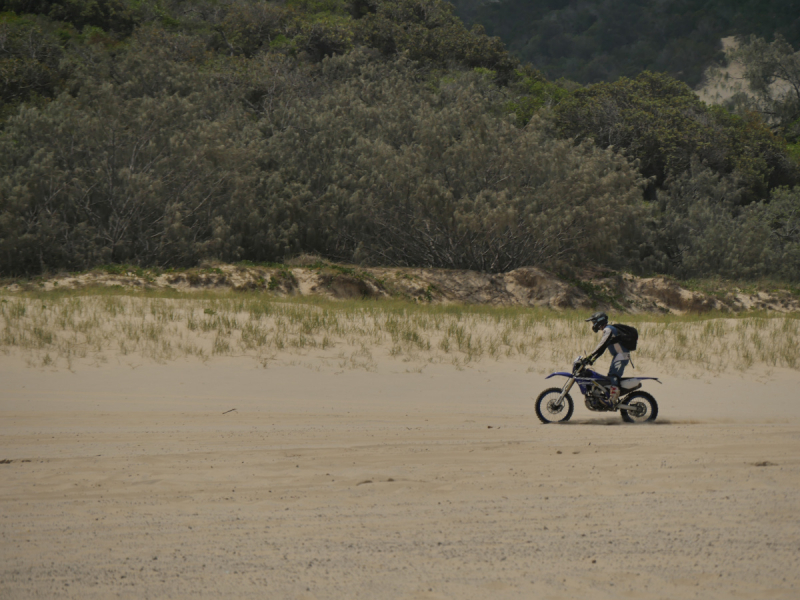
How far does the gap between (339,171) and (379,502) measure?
1999cm

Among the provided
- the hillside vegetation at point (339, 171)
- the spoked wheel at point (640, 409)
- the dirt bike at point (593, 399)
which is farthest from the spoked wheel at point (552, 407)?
the hillside vegetation at point (339, 171)

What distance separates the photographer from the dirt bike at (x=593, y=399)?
7992 mm

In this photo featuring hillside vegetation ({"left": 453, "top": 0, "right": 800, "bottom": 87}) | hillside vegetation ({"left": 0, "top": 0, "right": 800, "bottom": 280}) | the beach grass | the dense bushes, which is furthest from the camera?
hillside vegetation ({"left": 453, "top": 0, "right": 800, "bottom": 87})

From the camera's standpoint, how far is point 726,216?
28.5 metres

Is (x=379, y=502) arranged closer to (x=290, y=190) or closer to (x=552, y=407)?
(x=552, y=407)

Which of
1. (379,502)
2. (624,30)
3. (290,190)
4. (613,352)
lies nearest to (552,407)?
(613,352)

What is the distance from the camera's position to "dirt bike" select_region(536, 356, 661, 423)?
799cm

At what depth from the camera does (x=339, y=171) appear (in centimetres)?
2395

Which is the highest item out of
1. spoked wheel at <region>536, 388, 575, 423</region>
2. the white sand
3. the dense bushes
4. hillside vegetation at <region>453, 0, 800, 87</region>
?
hillside vegetation at <region>453, 0, 800, 87</region>

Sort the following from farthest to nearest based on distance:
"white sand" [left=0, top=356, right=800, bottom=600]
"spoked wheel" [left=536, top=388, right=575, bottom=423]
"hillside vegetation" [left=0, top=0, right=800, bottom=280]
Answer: "hillside vegetation" [left=0, top=0, right=800, bottom=280]
"spoked wheel" [left=536, top=388, right=575, bottom=423]
"white sand" [left=0, top=356, right=800, bottom=600]

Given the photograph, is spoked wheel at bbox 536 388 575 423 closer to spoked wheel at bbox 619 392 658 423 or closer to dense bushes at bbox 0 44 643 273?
spoked wheel at bbox 619 392 658 423

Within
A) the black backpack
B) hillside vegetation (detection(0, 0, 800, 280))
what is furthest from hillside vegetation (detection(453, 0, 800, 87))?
the black backpack

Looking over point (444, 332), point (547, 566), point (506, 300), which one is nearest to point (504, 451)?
point (547, 566)

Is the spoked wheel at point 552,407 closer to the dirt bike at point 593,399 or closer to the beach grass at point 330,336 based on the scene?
the dirt bike at point 593,399
